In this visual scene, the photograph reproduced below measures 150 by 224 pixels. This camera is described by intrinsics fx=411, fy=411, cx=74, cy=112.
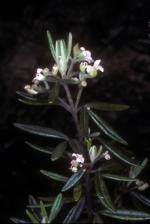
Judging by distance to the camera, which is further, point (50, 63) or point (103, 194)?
point (50, 63)

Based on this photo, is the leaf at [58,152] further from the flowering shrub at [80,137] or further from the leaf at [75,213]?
the leaf at [75,213]

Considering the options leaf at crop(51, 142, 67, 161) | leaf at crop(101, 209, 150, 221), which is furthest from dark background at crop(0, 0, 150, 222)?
leaf at crop(51, 142, 67, 161)

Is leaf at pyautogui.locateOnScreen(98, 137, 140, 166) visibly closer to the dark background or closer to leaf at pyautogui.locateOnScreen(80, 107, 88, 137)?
leaf at pyautogui.locateOnScreen(80, 107, 88, 137)

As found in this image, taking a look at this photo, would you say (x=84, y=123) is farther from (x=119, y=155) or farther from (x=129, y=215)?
(x=129, y=215)

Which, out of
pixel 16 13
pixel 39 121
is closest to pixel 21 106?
pixel 39 121

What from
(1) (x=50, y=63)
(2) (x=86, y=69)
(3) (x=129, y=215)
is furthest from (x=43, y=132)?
(1) (x=50, y=63)

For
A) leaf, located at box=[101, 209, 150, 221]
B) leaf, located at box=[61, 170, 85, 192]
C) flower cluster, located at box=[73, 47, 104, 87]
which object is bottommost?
leaf, located at box=[101, 209, 150, 221]

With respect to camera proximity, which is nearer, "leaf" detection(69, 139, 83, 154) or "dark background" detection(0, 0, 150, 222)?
"leaf" detection(69, 139, 83, 154)

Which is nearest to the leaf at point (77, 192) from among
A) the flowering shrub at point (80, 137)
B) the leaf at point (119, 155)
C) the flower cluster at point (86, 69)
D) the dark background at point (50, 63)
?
the flowering shrub at point (80, 137)
